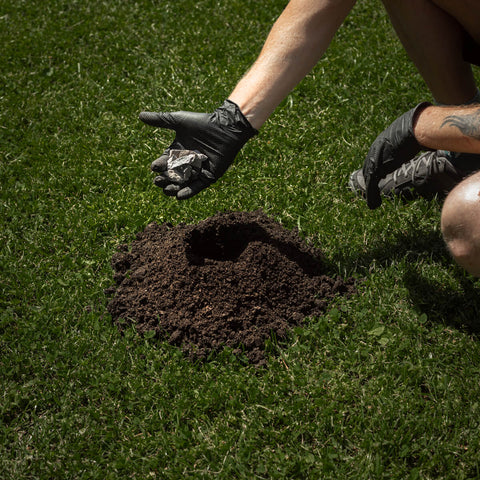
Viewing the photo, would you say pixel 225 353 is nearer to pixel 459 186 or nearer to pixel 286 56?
pixel 459 186

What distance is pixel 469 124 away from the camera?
2.68 meters

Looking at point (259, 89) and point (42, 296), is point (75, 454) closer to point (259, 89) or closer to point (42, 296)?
point (42, 296)

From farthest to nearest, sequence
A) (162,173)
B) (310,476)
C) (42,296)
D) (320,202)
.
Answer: (320,202) < (42,296) < (162,173) < (310,476)

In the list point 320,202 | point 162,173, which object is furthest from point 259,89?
point 320,202

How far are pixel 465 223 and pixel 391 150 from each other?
0.77m

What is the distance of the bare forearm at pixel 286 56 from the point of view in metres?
2.98

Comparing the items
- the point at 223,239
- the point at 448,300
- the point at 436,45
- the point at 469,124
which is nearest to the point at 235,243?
the point at 223,239

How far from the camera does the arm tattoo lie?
266 centimetres

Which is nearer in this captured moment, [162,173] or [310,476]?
[310,476]

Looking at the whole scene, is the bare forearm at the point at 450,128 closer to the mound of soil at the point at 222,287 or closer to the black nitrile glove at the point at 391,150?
the black nitrile glove at the point at 391,150

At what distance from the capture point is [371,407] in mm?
2529

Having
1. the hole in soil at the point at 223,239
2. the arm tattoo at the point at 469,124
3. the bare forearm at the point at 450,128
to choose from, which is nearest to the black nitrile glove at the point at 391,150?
the bare forearm at the point at 450,128

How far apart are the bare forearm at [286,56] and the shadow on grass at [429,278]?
3.29 ft

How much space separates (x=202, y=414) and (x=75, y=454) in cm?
58
